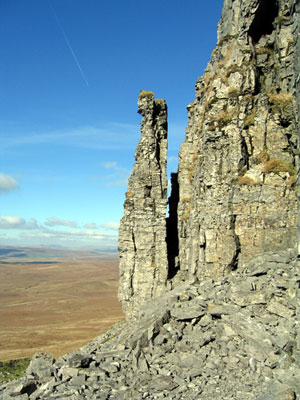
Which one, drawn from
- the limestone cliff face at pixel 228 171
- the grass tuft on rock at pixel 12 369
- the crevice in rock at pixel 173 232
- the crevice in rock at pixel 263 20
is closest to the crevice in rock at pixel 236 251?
the limestone cliff face at pixel 228 171

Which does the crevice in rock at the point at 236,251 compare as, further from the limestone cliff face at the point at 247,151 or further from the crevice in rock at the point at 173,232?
the crevice in rock at the point at 173,232

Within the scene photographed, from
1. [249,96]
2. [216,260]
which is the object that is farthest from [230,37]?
[216,260]

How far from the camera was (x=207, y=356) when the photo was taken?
16.3m

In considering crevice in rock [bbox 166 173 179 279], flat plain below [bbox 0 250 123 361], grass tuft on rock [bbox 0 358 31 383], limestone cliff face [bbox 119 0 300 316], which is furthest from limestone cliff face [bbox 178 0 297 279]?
flat plain below [bbox 0 250 123 361]

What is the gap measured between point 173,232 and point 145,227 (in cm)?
504

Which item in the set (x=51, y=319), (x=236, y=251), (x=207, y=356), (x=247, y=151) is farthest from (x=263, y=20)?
(x=51, y=319)

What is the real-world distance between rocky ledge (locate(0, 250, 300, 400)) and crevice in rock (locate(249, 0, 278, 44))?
2194 centimetres

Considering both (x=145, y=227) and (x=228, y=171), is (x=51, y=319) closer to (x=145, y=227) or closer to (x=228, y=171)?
(x=145, y=227)

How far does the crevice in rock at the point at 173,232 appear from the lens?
35344 millimetres

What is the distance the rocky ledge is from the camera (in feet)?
45.7

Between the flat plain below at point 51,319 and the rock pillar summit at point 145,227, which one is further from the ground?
the rock pillar summit at point 145,227

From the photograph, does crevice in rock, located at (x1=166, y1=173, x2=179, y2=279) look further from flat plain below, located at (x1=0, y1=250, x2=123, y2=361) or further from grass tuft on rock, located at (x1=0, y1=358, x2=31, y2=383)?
flat plain below, located at (x1=0, y1=250, x2=123, y2=361)

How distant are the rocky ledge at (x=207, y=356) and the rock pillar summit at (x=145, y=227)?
13108mm

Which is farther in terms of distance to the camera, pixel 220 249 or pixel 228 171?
pixel 228 171
